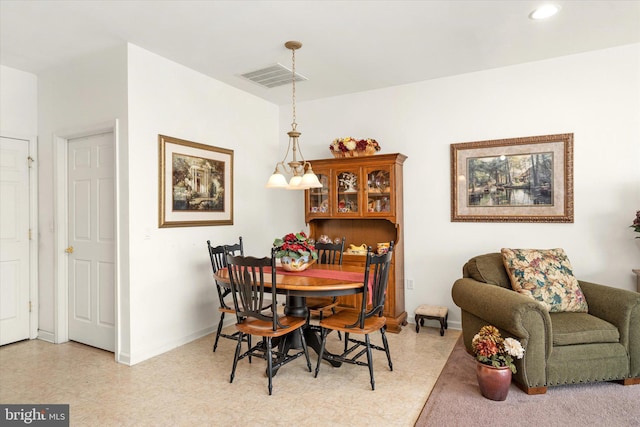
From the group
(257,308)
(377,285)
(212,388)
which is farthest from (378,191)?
(212,388)

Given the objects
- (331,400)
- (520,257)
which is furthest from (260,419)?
(520,257)

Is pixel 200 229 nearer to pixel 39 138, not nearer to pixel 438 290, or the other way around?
pixel 39 138

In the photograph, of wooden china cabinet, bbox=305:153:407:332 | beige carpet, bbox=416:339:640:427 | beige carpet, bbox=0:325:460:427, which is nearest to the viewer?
beige carpet, bbox=416:339:640:427

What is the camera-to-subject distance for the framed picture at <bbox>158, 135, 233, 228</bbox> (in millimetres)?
3719

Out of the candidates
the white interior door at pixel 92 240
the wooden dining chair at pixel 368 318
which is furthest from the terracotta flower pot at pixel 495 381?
the white interior door at pixel 92 240

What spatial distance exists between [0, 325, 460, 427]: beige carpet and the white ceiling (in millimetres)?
2786

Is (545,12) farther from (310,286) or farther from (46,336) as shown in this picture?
(46,336)

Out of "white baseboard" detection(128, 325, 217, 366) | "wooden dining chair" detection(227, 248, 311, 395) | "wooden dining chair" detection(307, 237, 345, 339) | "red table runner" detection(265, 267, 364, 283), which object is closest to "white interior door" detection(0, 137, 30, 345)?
"white baseboard" detection(128, 325, 217, 366)

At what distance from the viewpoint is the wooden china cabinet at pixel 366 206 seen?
422 centimetres

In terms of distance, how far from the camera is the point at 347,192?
4.49 m

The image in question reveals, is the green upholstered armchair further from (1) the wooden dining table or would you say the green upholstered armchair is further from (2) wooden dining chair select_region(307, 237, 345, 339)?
(2) wooden dining chair select_region(307, 237, 345, 339)

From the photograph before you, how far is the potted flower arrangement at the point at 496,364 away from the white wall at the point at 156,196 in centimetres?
278

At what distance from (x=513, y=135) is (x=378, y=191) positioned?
150 cm

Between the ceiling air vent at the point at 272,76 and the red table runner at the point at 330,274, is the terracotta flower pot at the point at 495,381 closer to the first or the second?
the red table runner at the point at 330,274
